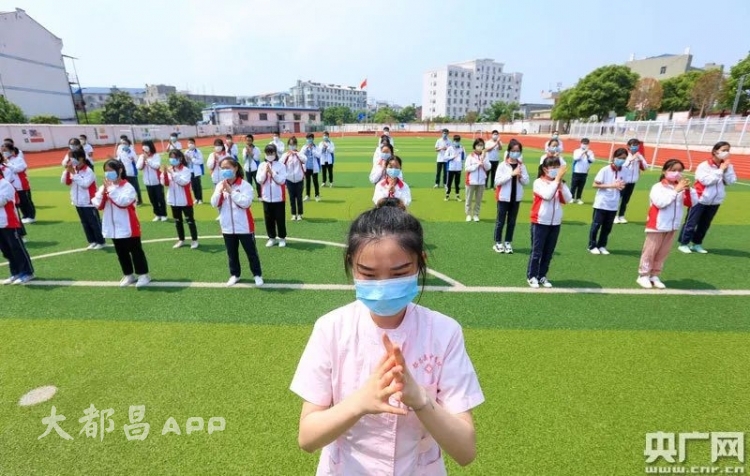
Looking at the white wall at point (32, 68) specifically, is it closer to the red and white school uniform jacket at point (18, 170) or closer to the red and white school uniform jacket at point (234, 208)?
the red and white school uniform jacket at point (18, 170)

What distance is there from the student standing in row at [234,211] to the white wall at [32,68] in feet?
168

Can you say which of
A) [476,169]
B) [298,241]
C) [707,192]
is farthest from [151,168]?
[707,192]

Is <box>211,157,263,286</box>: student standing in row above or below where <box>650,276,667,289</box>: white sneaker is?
above

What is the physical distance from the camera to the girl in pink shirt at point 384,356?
1398 mm

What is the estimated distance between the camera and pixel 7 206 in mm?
6082

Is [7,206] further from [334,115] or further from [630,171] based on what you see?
[334,115]

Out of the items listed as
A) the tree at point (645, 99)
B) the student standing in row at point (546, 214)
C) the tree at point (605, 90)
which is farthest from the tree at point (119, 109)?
the tree at point (645, 99)

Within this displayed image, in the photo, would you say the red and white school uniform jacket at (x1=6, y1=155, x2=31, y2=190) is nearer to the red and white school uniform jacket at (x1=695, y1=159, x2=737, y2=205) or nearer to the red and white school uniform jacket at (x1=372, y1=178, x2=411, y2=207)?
the red and white school uniform jacket at (x1=372, y1=178, x2=411, y2=207)

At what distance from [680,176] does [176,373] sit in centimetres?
749

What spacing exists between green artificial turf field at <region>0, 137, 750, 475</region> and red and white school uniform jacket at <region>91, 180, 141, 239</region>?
3.19 feet

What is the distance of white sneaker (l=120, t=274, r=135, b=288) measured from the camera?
6.23m

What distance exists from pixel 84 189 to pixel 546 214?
8876mm

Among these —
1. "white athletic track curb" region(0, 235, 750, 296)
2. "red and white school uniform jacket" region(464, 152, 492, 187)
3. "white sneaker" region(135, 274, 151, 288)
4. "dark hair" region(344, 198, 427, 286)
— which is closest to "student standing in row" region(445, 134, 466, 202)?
"red and white school uniform jacket" region(464, 152, 492, 187)

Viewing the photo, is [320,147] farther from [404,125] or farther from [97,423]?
[404,125]
